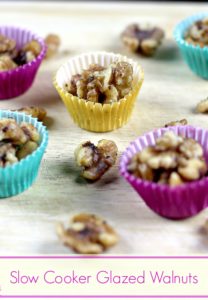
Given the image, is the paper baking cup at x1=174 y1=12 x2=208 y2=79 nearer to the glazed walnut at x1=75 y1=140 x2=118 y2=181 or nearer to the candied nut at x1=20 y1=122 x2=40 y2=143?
the glazed walnut at x1=75 y1=140 x2=118 y2=181

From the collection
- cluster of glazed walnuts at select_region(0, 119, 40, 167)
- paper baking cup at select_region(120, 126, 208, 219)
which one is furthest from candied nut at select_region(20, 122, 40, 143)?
paper baking cup at select_region(120, 126, 208, 219)

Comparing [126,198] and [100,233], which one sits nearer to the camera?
[100,233]

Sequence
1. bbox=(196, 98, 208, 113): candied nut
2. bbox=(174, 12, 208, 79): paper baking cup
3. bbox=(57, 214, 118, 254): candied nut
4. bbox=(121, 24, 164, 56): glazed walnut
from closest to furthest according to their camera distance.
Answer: bbox=(57, 214, 118, 254): candied nut
bbox=(196, 98, 208, 113): candied nut
bbox=(174, 12, 208, 79): paper baking cup
bbox=(121, 24, 164, 56): glazed walnut

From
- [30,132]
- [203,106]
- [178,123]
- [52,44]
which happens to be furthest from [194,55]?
[30,132]

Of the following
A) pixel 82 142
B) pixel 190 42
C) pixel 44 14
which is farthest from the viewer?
pixel 44 14

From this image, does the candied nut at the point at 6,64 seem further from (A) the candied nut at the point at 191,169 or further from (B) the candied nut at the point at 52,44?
(A) the candied nut at the point at 191,169

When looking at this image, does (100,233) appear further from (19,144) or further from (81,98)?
(81,98)

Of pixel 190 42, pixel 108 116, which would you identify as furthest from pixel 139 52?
pixel 108 116
